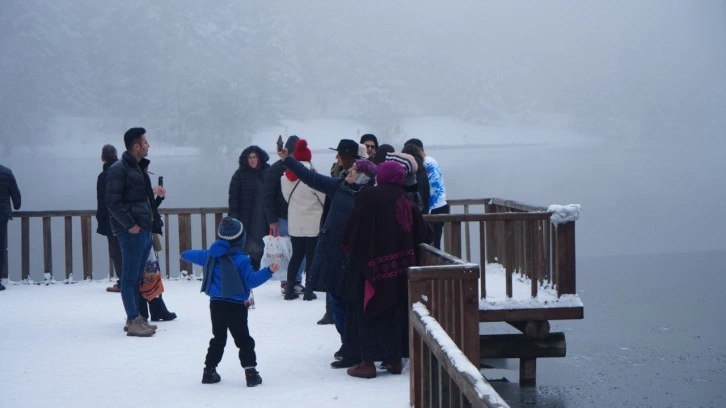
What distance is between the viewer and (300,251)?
10.6 meters

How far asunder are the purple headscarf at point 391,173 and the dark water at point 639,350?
15.7ft

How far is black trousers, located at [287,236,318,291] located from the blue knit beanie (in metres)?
3.64

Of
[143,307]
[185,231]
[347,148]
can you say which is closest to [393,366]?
[347,148]

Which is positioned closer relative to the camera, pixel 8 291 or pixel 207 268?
pixel 207 268

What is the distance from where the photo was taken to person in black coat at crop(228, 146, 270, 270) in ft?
37.1

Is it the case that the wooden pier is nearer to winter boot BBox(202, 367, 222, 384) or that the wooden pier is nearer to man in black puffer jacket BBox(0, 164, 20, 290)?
man in black puffer jacket BBox(0, 164, 20, 290)

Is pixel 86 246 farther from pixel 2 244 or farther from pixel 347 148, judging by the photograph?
pixel 347 148

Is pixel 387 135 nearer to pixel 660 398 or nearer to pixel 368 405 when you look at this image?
pixel 660 398

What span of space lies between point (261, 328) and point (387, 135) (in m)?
99.1

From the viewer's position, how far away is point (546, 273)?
9.09 meters

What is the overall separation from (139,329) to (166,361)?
1.12 meters

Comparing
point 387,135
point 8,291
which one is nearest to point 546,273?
point 8,291

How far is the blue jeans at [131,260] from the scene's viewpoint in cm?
856

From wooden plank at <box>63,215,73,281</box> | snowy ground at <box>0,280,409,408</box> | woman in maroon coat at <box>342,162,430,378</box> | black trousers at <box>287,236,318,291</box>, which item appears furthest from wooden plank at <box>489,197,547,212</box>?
wooden plank at <box>63,215,73,281</box>
